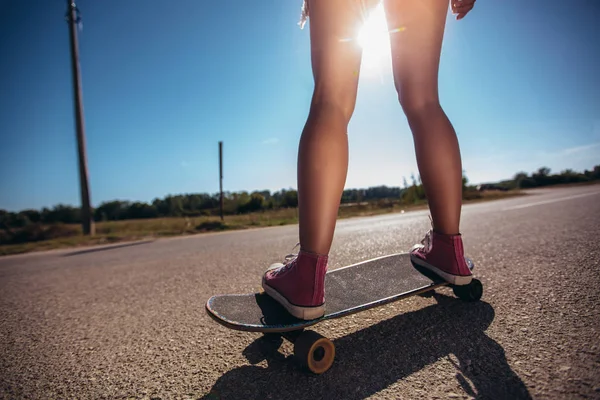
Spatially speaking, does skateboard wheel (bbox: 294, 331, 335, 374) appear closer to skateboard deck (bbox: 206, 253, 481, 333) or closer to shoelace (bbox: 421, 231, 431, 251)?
skateboard deck (bbox: 206, 253, 481, 333)

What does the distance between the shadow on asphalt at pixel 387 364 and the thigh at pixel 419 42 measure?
92 cm

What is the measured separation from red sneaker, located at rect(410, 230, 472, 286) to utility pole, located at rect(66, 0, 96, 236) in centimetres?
1156

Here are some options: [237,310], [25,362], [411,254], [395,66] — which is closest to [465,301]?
[411,254]

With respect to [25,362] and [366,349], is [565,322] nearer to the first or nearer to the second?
[366,349]

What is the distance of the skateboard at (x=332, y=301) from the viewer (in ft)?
2.84

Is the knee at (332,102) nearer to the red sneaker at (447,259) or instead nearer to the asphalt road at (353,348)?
the red sneaker at (447,259)

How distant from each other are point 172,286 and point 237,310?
4.03 feet

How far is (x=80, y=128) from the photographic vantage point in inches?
422

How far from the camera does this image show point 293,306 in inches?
38.0

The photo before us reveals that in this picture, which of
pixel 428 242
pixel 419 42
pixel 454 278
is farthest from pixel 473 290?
pixel 419 42

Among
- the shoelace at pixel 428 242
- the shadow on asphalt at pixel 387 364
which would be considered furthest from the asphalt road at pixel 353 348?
the shoelace at pixel 428 242

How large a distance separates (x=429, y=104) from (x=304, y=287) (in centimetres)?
93

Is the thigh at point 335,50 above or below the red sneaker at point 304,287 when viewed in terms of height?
above

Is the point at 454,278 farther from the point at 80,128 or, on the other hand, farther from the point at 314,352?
the point at 80,128
